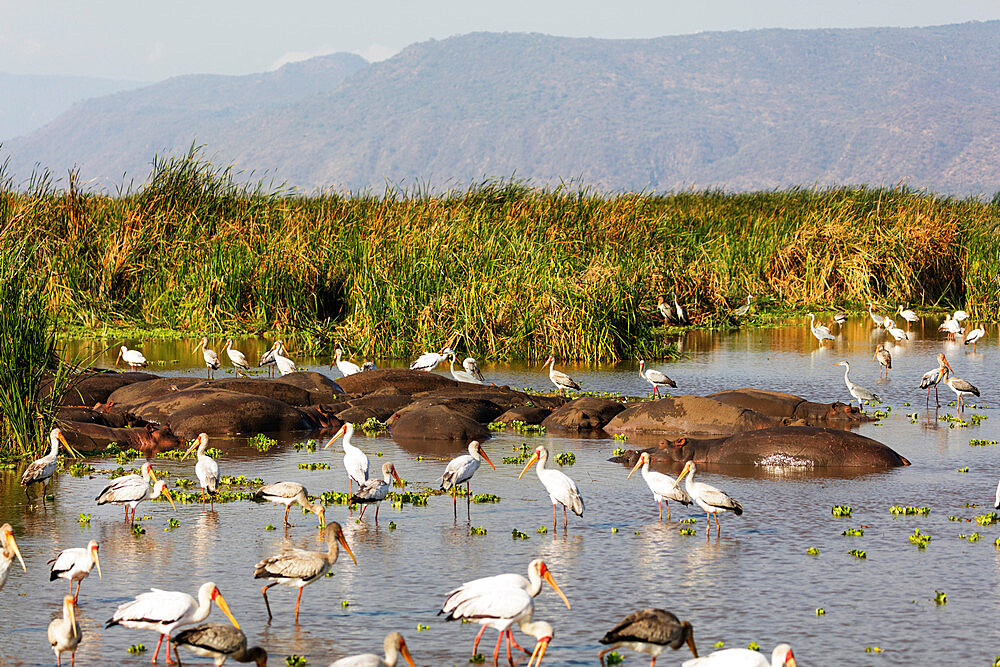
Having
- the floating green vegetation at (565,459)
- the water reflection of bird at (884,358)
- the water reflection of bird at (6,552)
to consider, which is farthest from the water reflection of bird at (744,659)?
the water reflection of bird at (884,358)

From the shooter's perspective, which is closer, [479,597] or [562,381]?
[479,597]

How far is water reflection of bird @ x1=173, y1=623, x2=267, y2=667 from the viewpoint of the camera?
6203 mm

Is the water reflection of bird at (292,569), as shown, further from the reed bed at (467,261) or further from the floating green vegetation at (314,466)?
the reed bed at (467,261)

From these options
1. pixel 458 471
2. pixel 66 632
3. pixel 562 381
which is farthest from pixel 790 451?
pixel 66 632

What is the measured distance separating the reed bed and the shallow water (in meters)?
8.40

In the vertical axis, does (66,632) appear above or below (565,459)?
above

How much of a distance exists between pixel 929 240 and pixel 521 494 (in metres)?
24.0

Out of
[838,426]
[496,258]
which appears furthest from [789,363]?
[838,426]

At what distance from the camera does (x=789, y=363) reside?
2147 centimetres

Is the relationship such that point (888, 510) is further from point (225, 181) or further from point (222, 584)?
point (225, 181)

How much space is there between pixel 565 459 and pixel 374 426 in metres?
3.03

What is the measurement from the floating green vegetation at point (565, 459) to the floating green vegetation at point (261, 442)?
2978mm

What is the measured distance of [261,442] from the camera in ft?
44.4

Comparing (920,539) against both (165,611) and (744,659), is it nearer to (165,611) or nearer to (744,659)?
(744,659)
